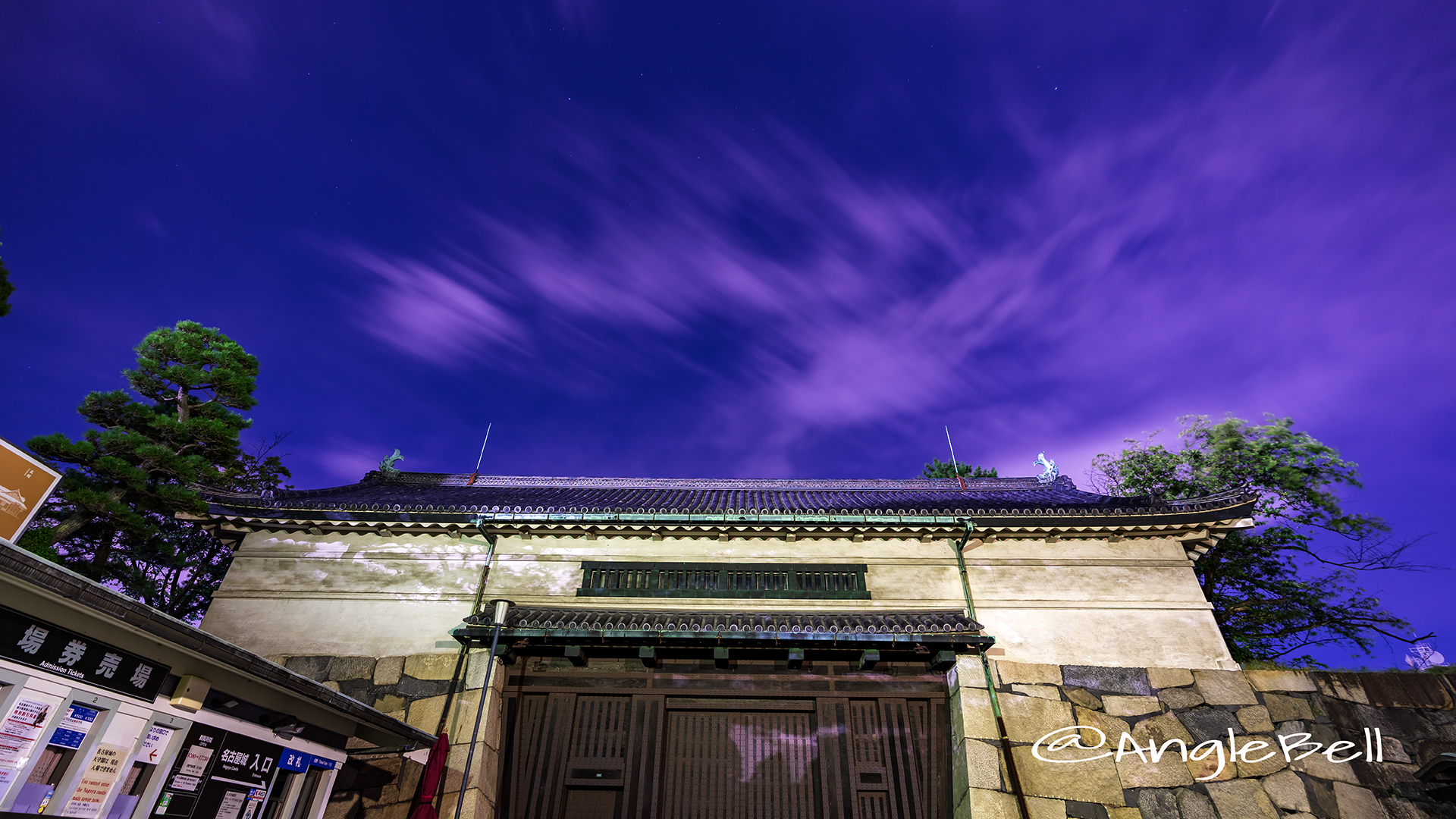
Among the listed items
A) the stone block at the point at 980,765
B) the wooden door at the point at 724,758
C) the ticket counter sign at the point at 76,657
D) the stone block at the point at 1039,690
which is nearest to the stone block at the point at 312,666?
the wooden door at the point at 724,758

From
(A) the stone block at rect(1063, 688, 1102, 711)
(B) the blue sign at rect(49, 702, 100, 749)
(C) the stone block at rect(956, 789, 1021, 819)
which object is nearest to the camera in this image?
(B) the blue sign at rect(49, 702, 100, 749)

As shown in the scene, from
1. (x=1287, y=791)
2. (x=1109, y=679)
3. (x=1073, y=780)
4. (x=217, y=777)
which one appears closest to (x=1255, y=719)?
(x=1287, y=791)

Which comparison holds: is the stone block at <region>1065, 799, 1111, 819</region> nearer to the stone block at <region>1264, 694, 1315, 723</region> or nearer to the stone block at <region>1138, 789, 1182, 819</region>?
the stone block at <region>1138, 789, 1182, 819</region>

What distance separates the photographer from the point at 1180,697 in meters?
9.64

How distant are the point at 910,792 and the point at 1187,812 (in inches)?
150

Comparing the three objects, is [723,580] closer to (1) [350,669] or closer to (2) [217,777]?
(1) [350,669]

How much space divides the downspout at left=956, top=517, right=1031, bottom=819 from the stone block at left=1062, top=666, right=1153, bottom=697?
1.25m

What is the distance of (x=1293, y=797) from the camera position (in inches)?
341

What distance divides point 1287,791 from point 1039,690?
131 inches

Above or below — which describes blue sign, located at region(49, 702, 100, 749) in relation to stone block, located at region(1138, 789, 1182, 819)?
above

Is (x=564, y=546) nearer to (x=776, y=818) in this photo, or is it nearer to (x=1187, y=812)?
(x=776, y=818)

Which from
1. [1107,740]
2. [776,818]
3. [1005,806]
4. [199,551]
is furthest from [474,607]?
[199,551]

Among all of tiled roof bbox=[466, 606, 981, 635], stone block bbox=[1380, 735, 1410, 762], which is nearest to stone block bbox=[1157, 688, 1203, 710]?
stone block bbox=[1380, 735, 1410, 762]

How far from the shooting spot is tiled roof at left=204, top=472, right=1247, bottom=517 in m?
11.2
